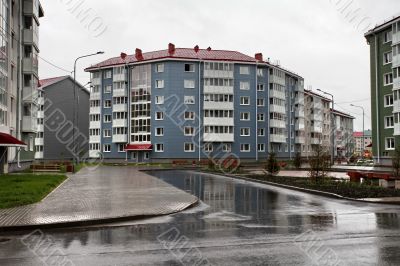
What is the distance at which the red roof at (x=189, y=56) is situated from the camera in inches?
2618

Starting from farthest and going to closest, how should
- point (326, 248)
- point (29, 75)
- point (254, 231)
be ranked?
point (29, 75)
point (254, 231)
point (326, 248)

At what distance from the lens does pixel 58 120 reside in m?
84.9

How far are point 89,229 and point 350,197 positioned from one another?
1031 cm

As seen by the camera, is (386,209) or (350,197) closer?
(386,209)

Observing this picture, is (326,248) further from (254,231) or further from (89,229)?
(89,229)

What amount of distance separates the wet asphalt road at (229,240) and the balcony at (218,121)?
52776 millimetres

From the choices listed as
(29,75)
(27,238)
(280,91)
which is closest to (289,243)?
(27,238)

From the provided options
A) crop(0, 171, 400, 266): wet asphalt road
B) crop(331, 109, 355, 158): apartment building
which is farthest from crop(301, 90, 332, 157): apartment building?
crop(0, 171, 400, 266): wet asphalt road

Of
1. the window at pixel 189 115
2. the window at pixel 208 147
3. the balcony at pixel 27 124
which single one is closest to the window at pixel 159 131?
the window at pixel 189 115

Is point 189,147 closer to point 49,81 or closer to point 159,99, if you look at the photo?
point 159,99

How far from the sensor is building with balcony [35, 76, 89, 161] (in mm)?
78438

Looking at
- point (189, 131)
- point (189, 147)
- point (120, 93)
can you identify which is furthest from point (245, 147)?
point (120, 93)

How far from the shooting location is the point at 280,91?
73.9 m

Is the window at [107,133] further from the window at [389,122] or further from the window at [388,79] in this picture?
the window at [388,79]
